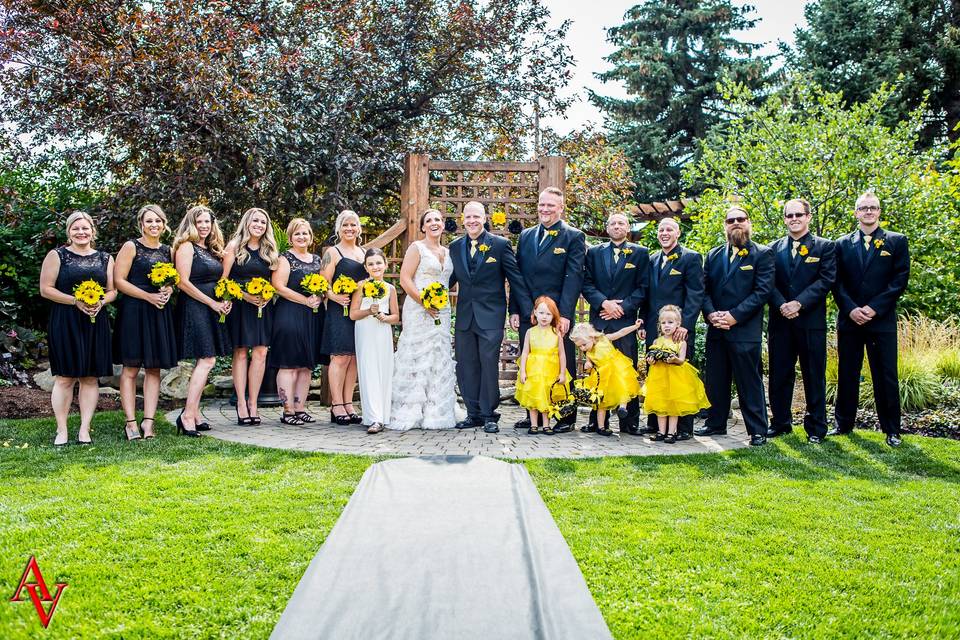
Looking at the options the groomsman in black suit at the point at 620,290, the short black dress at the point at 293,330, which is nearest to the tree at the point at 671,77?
the groomsman in black suit at the point at 620,290

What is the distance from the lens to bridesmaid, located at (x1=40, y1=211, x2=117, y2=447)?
18.4 ft

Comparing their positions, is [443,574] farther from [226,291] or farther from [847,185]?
[847,185]

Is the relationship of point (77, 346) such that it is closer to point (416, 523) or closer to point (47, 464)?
point (47, 464)

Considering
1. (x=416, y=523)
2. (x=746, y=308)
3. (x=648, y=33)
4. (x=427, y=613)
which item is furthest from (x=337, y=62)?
(x=648, y=33)

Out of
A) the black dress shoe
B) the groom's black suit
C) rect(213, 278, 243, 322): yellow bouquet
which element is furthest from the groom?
rect(213, 278, 243, 322): yellow bouquet

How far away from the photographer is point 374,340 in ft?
22.1

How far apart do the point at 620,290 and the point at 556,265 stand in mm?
628

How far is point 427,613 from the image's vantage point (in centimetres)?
260

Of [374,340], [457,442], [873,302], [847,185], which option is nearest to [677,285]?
[873,302]

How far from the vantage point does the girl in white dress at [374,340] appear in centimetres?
663

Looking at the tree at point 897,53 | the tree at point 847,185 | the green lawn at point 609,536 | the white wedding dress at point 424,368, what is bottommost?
the green lawn at point 609,536

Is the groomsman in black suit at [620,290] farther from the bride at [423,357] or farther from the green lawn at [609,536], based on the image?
the bride at [423,357]

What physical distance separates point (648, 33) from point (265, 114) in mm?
17478

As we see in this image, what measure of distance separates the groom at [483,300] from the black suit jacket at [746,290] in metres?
1.73
